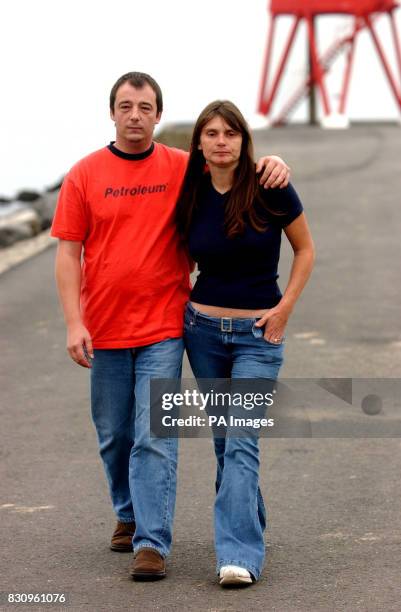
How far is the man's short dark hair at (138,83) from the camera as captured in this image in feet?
19.1

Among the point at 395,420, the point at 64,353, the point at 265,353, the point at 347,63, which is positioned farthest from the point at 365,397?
the point at 347,63

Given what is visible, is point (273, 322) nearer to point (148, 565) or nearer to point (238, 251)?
point (238, 251)

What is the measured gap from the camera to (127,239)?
19.2ft

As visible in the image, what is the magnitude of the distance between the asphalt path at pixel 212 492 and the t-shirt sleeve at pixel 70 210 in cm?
143

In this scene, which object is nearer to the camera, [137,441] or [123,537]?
[137,441]

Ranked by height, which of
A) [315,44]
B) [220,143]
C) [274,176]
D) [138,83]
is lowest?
[315,44]

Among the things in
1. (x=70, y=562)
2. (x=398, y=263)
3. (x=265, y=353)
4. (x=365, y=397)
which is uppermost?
(x=265, y=353)

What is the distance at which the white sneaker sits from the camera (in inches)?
216

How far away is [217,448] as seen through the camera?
19.4 feet

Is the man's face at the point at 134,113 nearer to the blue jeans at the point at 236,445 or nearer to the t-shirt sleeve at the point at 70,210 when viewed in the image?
the t-shirt sleeve at the point at 70,210

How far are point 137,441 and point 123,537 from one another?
1.88ft

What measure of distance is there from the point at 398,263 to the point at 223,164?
380 inches

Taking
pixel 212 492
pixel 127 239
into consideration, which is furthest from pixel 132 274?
pixel 212 492

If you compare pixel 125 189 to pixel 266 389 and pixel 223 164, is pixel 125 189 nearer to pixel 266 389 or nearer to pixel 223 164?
pixel 223 164
